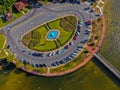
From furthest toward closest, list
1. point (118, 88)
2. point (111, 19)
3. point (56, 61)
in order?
point (111, 19)
point (56, 61)
point (118, 88)

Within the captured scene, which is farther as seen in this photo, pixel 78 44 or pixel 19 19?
pixel 19 19

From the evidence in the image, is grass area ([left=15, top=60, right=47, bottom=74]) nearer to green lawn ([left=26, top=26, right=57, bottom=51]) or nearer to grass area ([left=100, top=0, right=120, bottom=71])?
green lawn ([left=26, top=26, right=57, bottom=51])

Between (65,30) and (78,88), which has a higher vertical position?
(65,30)

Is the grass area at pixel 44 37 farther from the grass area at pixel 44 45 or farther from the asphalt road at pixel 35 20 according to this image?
the asphalt road at pixel 35 20

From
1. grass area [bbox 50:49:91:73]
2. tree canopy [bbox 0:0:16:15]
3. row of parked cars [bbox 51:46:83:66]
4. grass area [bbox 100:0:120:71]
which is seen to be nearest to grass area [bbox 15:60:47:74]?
grass area [bbox 50:49:91:73]

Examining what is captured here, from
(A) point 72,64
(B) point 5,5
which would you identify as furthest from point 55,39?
(B) point 5,5

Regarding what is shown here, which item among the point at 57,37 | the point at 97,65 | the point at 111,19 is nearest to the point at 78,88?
the point at 97,65

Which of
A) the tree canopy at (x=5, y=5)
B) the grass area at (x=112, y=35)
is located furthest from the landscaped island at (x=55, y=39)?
the tree canopy at (x=5, y=5)

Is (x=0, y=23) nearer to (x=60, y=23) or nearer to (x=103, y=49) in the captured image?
(x=60, y=23)
